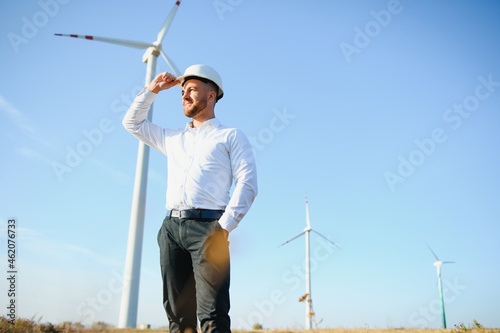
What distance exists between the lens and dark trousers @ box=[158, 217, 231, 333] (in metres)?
3.93

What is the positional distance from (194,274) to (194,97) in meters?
1.94

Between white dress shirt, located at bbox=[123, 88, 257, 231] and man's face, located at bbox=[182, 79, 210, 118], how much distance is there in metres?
0.19

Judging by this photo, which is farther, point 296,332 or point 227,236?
point 296,332

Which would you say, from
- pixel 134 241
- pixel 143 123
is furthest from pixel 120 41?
pixel 143 123

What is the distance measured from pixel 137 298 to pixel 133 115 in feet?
81.2

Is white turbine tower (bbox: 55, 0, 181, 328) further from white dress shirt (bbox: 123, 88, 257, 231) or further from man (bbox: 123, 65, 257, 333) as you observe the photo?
white dress shirt (bbox: 123, 88, 257, 231)

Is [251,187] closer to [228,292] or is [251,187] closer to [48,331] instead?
[228,292]

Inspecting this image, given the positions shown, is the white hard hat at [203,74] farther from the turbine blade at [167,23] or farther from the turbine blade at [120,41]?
the turbine blade at [167,23]

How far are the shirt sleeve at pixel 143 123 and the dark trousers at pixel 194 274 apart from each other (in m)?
1.15

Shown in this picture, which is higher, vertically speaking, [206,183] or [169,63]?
[169,63]

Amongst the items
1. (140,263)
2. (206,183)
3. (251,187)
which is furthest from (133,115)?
(140,263)

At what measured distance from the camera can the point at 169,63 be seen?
28484 mm

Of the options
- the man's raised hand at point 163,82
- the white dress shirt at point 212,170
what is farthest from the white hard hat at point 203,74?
the white dress shirt at point 212,170

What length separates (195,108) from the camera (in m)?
4.88
